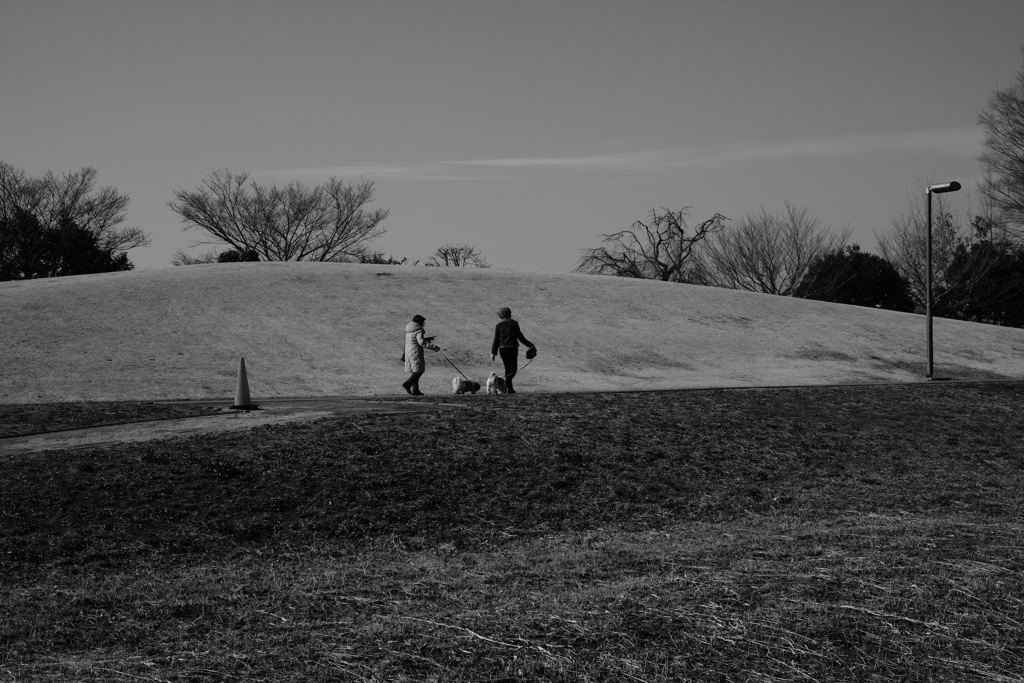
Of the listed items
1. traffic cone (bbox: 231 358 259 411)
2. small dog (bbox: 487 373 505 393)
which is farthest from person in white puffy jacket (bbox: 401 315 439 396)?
traffic cone (bbox: 231 358 259 411)

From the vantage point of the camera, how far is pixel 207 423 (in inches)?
502

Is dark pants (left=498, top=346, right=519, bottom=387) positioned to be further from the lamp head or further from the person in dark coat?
the lamp head

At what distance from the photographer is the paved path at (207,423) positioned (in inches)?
445

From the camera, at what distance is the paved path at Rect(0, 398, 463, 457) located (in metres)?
11.3

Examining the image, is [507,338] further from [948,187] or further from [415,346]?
[948,187]

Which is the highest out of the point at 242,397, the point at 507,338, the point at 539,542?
the point at 507,338

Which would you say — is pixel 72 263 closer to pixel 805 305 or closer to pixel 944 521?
pixel 805 305

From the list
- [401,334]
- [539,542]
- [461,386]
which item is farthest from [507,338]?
[401,334]

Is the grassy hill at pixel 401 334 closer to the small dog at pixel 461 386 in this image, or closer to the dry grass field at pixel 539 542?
the small dog at pixel 461 386

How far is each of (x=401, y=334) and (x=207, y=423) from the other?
19.6 m

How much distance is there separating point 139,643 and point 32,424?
9.54 m

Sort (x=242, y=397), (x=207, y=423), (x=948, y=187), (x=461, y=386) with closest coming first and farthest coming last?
(x=207, y=423) → (x=242, y=397) → (x=461, y=386) → (x=948, y=187)

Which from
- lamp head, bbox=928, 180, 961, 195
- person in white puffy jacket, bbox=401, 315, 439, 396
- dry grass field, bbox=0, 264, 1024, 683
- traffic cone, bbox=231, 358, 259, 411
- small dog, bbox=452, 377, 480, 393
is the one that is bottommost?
dry grass field, bbox=0, 264, 1024, 683

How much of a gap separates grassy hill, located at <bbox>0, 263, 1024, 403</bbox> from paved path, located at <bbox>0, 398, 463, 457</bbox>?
665cm
